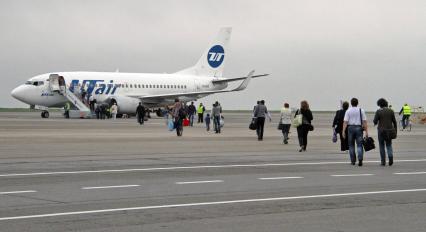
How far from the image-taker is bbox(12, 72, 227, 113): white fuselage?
213 ft

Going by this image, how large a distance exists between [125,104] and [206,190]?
53.1 m

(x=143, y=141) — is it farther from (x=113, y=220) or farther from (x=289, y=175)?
(x=113, y=220)

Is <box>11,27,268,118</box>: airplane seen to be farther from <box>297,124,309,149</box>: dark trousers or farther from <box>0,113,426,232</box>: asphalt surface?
<box>297,124,309,149</box>: dark trousers

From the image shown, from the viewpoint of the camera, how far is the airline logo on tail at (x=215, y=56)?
262 ft

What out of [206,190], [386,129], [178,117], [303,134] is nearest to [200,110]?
[178,117]

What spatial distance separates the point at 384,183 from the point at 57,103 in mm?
51509

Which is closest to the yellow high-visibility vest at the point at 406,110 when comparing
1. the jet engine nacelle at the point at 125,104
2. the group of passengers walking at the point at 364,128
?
the jet engine nacelle at the point at 125,104

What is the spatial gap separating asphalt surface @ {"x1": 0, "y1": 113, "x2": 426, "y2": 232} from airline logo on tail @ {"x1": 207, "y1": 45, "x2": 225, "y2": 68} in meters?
52.9

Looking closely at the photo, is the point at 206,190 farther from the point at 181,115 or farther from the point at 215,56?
the point at 215,56

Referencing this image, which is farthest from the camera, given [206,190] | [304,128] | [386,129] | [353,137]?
[304,128]

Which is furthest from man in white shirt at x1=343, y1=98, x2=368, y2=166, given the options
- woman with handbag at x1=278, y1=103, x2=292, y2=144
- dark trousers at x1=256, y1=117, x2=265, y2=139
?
dark trousers at x1=256, y1=117, x2=265, y2=139

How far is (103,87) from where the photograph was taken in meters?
66.6

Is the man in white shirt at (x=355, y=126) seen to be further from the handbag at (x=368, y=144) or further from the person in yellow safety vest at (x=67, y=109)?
the person in yellow safety vest at (x=67, y=109)

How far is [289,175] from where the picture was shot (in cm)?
1817
